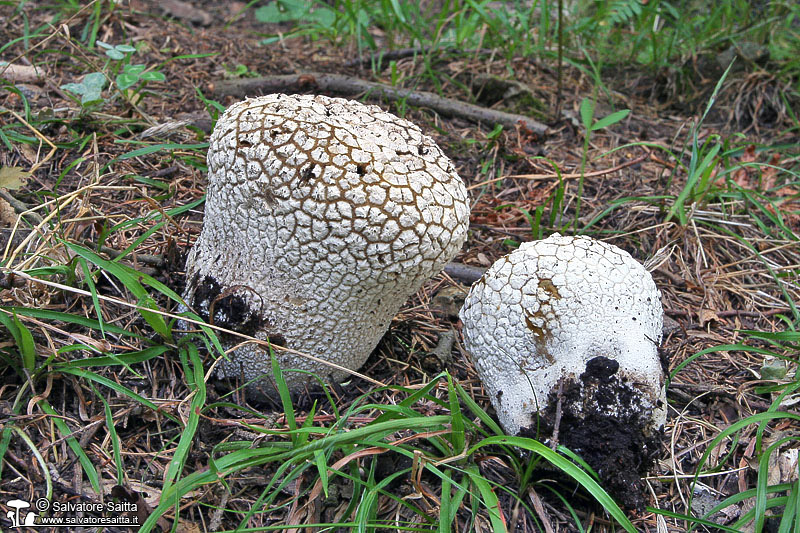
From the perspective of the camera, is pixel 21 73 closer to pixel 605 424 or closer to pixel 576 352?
pixel 576 352

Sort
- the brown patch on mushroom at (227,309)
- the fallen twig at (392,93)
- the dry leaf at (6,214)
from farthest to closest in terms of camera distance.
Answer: the fallen twig at (392,93)
the dry leaf at (6,214)
the brown patch on mushroom at (227,309)

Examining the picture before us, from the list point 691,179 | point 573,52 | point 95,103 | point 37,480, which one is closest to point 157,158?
point 95,103

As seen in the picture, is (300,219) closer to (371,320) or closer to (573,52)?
(371,320)

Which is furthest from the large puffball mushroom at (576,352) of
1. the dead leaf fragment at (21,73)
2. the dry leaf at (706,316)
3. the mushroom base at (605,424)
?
the dead leaf fragment at (21,73)

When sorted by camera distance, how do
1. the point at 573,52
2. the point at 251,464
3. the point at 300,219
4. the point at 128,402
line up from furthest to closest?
the point at 573,52 → the point at 128,402 → the point at 300,219 → the point at 251,464

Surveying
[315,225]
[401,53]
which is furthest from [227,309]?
[401,53]

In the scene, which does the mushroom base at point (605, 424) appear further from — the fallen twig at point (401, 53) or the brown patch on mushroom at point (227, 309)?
the fallen twig at point (401, 53)

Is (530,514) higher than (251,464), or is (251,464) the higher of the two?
(251,464)

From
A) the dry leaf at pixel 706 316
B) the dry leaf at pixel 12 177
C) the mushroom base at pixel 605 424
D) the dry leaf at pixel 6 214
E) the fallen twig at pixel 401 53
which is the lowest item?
the dry leaf at pixel 706 316
